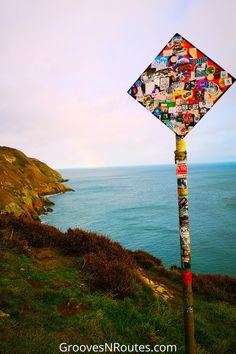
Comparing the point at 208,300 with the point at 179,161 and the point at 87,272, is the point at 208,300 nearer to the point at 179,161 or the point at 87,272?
the point at 87,272

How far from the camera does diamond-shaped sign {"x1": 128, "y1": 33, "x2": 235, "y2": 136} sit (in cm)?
330

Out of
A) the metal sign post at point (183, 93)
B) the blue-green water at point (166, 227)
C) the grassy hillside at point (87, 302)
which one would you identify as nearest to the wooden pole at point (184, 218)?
the metal sign post at point (183, 93)

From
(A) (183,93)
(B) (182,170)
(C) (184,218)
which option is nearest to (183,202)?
(C) (184,218)

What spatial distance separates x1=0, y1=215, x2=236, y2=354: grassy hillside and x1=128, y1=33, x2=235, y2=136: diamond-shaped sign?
166 inches

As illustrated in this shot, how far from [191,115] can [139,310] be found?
205 inches

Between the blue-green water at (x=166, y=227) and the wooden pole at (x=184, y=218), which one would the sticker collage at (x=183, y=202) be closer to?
the wooden pole at (x=184, y=218)

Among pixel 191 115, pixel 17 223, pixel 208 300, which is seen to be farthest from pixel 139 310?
pixel 17 223

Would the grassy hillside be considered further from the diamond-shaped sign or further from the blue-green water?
the blue-green water

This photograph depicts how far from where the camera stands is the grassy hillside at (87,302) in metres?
4.51

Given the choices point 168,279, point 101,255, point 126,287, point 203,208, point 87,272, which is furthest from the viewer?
point 203,208

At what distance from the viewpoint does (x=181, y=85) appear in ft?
11.2

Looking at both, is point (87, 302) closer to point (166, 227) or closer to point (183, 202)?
point (183, 202)

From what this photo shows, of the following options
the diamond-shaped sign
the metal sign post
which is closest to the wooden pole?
the metal sign post

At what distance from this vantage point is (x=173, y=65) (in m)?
3.45
